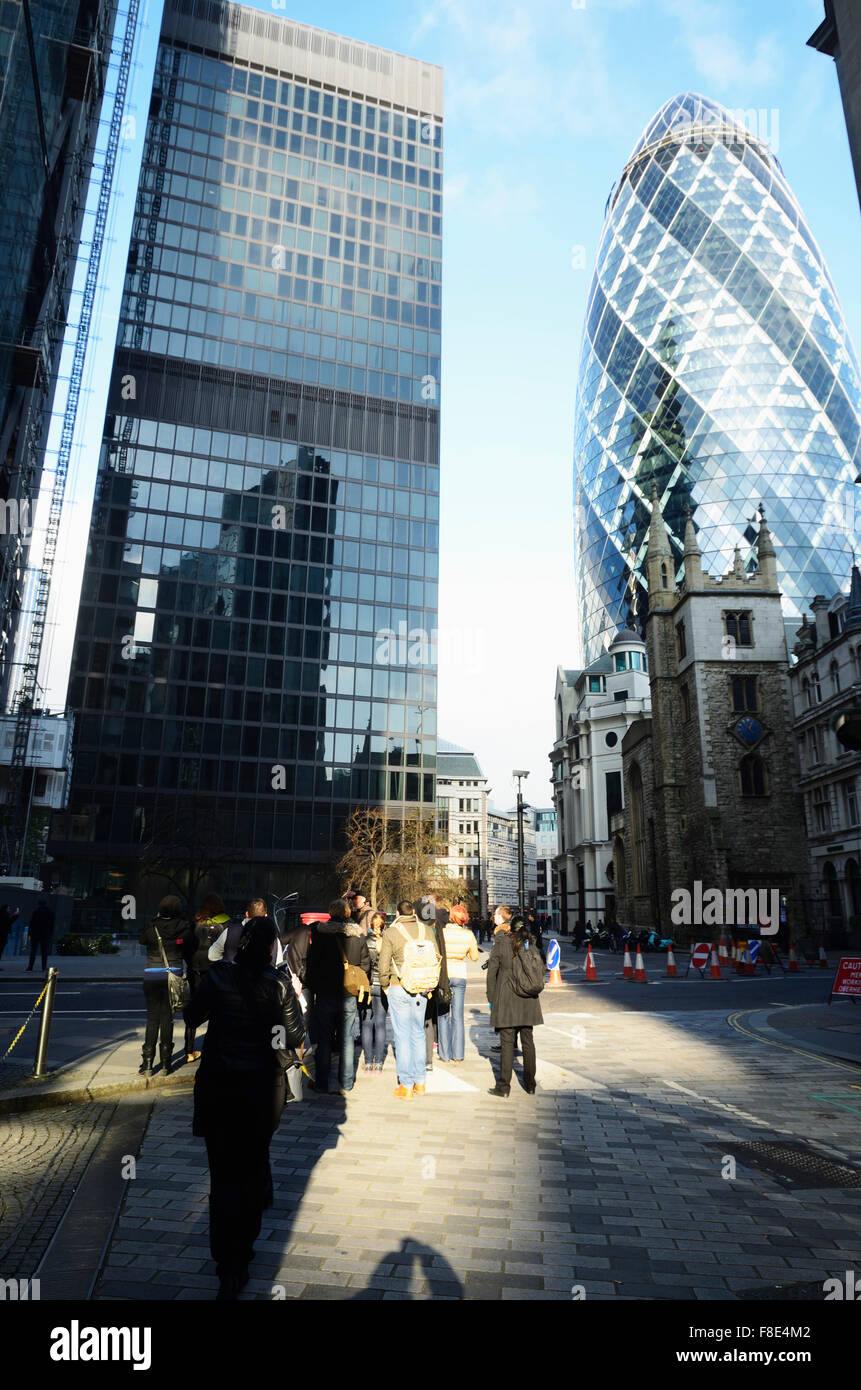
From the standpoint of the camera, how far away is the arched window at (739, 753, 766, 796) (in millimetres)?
47938

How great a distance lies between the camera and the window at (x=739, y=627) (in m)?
49.8

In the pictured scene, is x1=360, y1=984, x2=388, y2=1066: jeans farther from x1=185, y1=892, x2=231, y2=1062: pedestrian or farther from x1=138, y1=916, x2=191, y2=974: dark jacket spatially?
x1=138, y1=916, x2=191, y2=974: dark jacket

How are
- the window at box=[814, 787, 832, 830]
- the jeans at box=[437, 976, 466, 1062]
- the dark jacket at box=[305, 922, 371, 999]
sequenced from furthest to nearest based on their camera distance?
the window at box=[814, 787, 832, 830]
the jeans at box=[437, 976, 466, 1062]
the dark jacket at box=[305, 922, 371, 999]

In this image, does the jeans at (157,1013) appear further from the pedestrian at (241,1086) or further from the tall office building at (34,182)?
the tall office building at (34,182)

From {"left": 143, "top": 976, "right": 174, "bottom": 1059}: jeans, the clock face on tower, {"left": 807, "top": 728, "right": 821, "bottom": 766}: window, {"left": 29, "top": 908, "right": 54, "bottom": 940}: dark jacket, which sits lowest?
{"left": 143, "top": 976, "right": 174, "bottom": 1059}: jeans

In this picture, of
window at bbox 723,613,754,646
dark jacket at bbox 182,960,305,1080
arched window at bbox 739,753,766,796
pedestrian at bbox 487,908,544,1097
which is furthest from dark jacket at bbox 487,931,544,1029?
window at bbox 723,613,754,646

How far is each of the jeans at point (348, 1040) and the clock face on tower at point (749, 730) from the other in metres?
44.1

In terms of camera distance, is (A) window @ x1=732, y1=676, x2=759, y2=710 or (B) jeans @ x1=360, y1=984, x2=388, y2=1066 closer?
(B) jeans @ x1=360, y1=984, x2=388, y2=1066

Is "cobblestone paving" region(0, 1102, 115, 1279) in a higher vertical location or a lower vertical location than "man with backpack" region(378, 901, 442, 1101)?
lower

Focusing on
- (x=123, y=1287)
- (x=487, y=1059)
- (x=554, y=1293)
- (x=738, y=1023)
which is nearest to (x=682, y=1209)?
(x=554, y=1293)

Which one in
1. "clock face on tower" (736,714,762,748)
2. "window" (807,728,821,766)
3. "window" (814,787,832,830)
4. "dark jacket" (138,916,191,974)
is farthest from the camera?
"clock face on tower" (736,714,762,748)

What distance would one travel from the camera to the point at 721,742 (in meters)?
48.5

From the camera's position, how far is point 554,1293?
377cm

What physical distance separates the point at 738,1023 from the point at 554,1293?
12222mm
